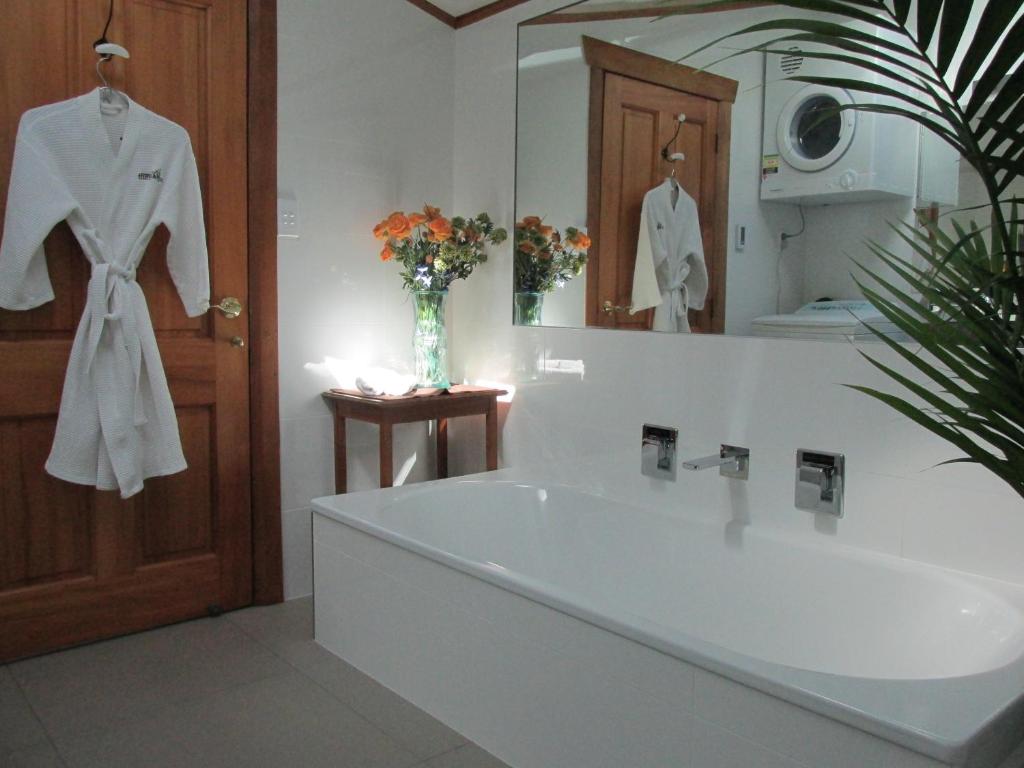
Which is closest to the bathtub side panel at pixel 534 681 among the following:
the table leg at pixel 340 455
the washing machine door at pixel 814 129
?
the table leg at pixel 340 455

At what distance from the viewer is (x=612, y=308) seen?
9.45 ft

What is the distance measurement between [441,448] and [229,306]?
3.46ft

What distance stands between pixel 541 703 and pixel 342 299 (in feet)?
5.96

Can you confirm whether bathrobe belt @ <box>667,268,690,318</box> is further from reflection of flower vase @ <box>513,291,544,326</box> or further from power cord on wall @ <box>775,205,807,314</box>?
reflection of flower vase @ <box>513,291,544,326</box>

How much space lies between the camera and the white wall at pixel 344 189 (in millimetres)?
3061

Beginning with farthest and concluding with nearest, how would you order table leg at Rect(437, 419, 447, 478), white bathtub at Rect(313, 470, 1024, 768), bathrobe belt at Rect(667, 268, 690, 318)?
1. table leg at Rect(437, 419, 447, 478)
2. bathrobe belt at Rect(667, 268, 690, 318)
3. white bathtub at Rect(313, 470, 1024, 768)

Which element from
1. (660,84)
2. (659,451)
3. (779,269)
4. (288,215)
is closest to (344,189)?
(288,215)

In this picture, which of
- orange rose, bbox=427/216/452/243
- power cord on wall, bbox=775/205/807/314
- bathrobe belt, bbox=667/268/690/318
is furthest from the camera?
orange rose, bbox=427/216/452/243

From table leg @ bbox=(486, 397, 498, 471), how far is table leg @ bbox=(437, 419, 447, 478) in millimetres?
289

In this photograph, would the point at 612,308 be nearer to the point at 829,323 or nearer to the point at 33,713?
the point at 829,323

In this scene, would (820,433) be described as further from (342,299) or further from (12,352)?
(12,352)

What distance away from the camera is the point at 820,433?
226cm

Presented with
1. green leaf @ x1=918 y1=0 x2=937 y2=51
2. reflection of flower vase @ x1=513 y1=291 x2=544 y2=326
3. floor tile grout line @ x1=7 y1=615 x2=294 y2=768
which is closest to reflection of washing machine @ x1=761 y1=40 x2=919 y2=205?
reflection of flower vase @ x1=513 y1=291 x2=544 y2=326

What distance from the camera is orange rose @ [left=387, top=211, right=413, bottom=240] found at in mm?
3115
